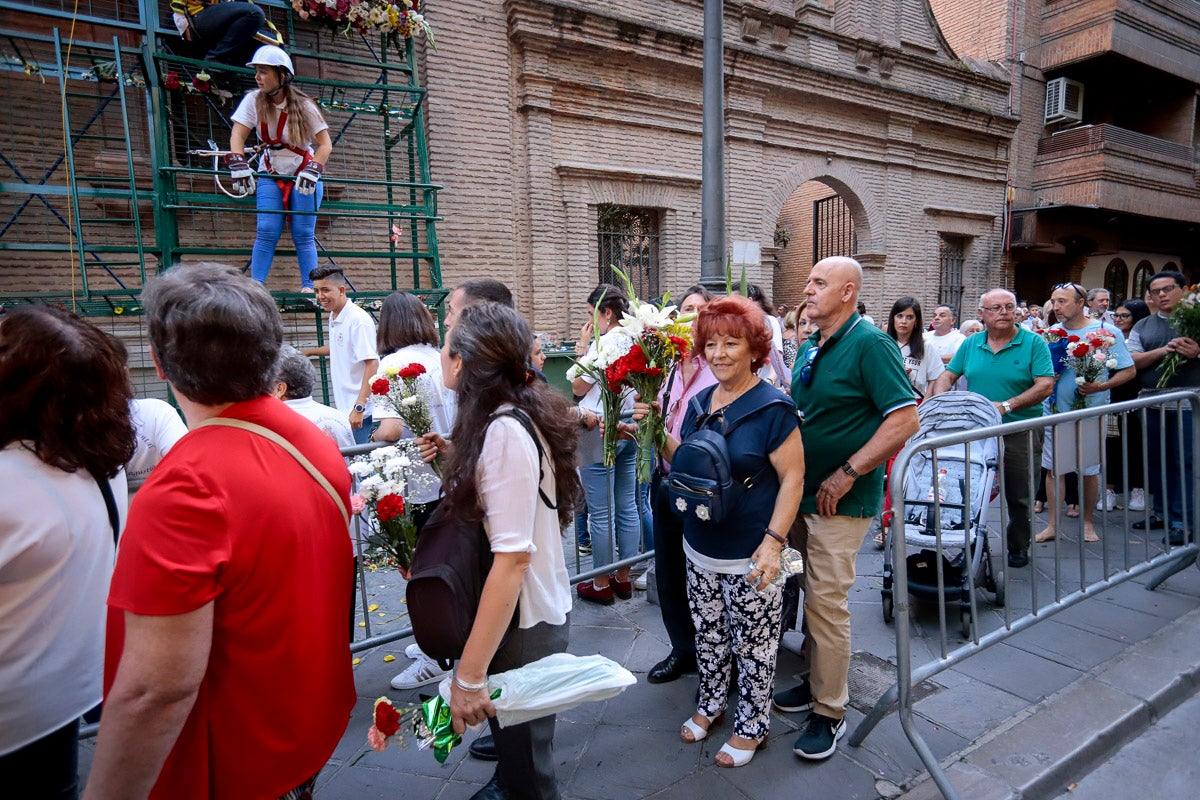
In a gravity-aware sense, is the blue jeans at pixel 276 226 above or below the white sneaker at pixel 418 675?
above

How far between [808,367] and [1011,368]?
104 inches

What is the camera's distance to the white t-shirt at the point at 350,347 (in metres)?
4.84

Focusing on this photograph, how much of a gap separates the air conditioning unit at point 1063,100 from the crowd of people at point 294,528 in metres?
17.5

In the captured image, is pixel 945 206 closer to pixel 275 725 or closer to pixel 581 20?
pixel 581 20

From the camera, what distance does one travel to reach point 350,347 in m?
4.86

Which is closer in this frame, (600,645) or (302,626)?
(302,626)

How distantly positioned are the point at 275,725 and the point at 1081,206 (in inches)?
742

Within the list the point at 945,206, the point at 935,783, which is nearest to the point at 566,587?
the point at 935,783

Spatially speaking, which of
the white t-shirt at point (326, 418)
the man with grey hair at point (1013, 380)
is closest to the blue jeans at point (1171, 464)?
the man with grey hair at point (1013, 380)

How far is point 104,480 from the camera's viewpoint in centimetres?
182

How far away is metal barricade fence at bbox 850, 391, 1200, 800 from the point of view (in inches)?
107

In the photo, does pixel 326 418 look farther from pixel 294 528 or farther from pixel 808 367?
pixel 808 367

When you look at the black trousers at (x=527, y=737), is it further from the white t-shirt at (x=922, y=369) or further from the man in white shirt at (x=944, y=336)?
the man in white shirt at (x=944, y=336)

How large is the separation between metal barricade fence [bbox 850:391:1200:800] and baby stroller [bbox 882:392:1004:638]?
0.01m
